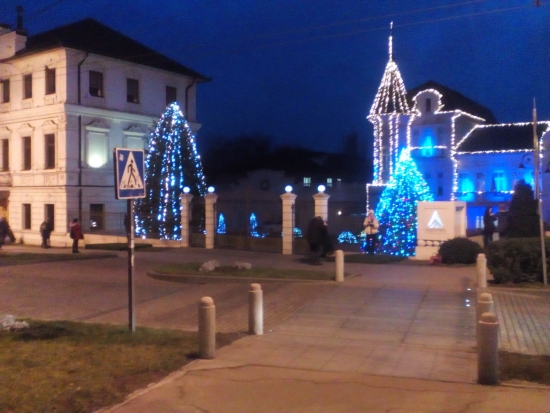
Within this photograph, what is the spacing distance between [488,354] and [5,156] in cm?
3646

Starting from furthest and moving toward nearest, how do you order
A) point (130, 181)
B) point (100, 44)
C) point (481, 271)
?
point (100, 44)
point (481, 271)
point (130, 181)

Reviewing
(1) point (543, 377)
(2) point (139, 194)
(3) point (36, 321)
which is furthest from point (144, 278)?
(1) point (543, 377)

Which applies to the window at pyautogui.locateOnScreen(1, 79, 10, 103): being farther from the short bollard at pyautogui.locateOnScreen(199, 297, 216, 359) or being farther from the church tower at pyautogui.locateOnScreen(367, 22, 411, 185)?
the short bollard at pyautogui.locateOnScreen(199, 297, 216, 359)

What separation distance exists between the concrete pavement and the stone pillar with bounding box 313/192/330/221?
14.8 feet

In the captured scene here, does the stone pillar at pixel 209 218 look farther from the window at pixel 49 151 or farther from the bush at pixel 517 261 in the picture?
the bush at pixel 517 261

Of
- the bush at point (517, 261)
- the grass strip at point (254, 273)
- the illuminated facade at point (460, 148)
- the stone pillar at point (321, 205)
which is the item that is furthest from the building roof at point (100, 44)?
the bush at point (517, 261)

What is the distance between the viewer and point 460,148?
43.3m

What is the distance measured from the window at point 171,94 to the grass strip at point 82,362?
30.1 m

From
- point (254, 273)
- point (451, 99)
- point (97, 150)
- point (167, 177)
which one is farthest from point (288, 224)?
point (451, 99)

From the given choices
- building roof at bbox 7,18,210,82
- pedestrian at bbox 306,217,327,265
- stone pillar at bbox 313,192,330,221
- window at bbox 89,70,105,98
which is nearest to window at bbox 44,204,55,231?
window at bbox 89,70,105,98

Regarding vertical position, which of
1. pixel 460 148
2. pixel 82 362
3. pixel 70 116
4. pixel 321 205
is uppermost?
pixel 70 116

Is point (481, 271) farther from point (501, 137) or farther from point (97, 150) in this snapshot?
point (501, 137)

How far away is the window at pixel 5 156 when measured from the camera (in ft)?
124

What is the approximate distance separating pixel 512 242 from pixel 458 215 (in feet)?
18.9
